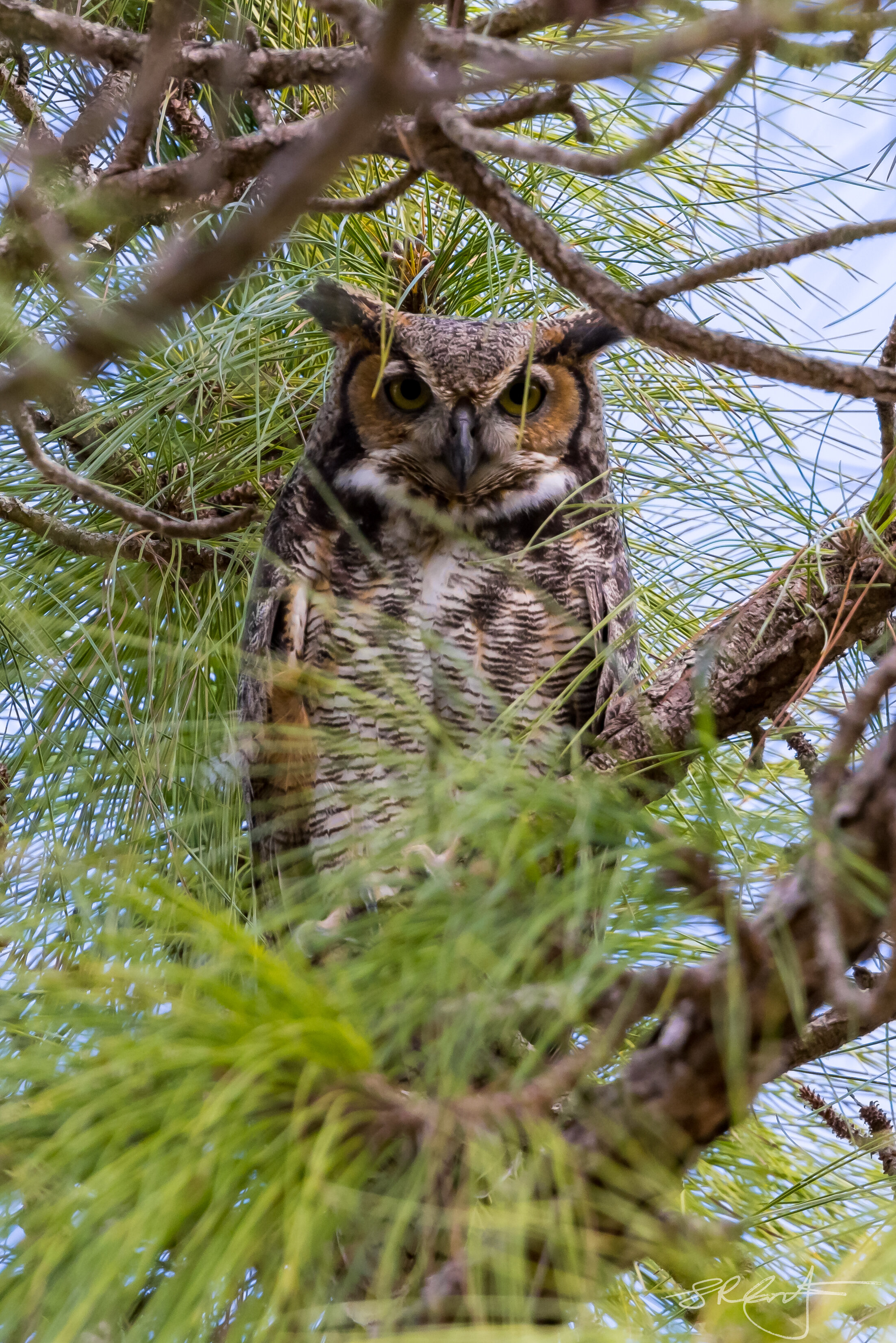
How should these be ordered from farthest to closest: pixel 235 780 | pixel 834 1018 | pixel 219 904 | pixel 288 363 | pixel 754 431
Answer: pixel 288 363, pixel 235 780, pixel 754 431, pixel 219 904, pixel 834 1018

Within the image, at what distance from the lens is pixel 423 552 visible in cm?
159

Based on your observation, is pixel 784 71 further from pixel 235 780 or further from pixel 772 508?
pixel 235 780

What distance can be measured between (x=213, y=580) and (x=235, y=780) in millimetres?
314

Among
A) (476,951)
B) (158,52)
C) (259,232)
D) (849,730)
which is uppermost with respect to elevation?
(158,52)

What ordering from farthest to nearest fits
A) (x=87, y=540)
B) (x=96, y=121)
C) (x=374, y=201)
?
(x=87, y=540) < (x=374, y=201) < (x=96, y=121)

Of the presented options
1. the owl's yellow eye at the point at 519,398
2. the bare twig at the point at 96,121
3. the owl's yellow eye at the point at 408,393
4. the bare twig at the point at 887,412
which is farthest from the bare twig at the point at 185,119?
the bare twig at the point at 887,412

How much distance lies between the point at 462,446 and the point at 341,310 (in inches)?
9.8

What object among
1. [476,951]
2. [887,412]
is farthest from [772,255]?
[476,951]

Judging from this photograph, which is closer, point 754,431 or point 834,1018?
point 834,1018

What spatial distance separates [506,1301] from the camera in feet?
1.68

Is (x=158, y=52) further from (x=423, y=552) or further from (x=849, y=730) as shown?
(x=423, y=552)

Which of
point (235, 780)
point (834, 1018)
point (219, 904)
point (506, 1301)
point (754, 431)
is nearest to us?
point (506, 1301)

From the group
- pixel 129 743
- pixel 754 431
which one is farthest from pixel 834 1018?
pixel 129 743

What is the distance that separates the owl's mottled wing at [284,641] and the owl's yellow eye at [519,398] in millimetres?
302
